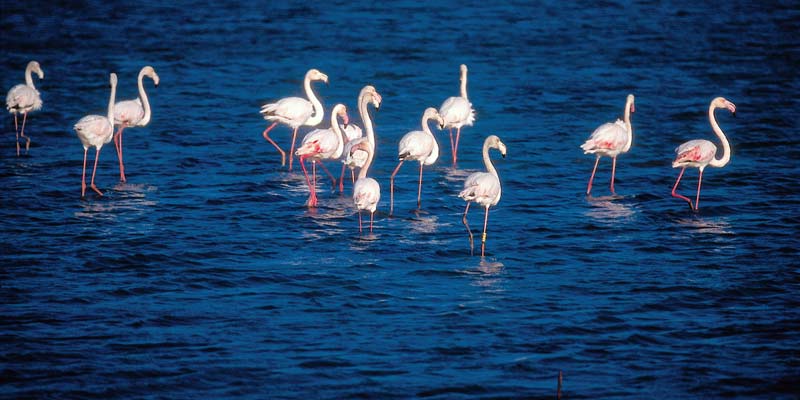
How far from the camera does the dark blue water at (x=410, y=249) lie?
407 inches

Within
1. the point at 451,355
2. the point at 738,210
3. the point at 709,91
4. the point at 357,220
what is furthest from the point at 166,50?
the point at 451,355

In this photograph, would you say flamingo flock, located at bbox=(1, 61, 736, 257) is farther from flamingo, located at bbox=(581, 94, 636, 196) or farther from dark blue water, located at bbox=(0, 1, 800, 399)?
dark blue water, located at bbox=(0, 1, 800, 399)

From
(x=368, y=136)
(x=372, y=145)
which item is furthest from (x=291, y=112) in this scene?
(x=372, y=145)

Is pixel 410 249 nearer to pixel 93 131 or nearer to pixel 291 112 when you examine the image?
pixel 291 112

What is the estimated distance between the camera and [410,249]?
1370cm

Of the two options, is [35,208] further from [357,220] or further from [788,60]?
[788,60]

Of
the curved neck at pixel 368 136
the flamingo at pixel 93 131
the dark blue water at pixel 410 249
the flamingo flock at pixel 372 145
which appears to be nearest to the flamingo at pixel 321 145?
the flamingo flock at pixel 372 145

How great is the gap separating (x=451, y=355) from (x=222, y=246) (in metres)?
4.27

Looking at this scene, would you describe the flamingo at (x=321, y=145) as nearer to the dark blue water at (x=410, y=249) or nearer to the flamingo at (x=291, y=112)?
the dark blue water at (x=410, y=249)

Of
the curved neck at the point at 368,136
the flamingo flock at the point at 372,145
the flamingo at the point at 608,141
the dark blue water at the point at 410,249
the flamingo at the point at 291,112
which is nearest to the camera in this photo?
the dark blue water at the point at 410,249

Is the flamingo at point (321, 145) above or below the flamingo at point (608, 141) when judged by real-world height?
below

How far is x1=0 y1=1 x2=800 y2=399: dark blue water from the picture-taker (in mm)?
10328

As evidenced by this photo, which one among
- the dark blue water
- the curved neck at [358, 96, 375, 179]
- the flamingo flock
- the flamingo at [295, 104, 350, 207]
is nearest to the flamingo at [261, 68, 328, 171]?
the flamingo flock

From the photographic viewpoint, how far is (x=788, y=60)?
2650cm
